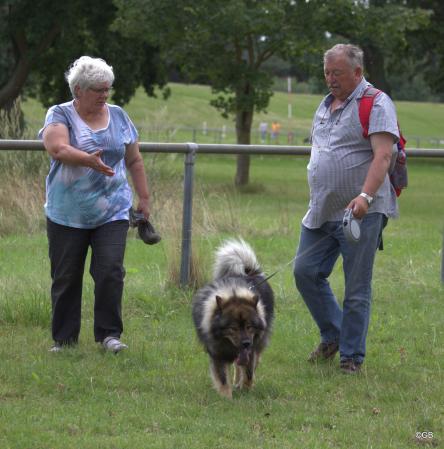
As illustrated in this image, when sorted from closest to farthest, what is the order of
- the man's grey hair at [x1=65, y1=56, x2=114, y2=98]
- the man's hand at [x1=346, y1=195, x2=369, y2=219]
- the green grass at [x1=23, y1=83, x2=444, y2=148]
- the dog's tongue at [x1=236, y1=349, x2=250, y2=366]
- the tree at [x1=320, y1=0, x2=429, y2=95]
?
the dog's tongue at [x1=236, y1=349, x2=250, y2=366] < the man's hand at [x1=346, y1=195, x2=369, y2=219] < the man's grey hair at [x1=65, y1=56, x2=114, y2=98] < the tree at [x1=320, y1=0, x2=429, y2=95] < the green grass at [x1=23, y1=83, x2=444, y2=148]

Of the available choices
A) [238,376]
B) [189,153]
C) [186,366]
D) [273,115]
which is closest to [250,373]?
[238,376]

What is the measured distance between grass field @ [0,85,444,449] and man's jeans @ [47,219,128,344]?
20cm

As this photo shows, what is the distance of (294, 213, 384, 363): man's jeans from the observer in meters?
6.69

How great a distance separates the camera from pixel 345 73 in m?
6.45

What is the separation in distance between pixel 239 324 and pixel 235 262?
1.04 metres

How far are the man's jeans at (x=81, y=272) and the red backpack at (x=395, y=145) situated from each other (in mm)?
1889

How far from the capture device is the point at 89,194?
6.88 metres

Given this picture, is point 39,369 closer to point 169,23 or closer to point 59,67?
point 169,23

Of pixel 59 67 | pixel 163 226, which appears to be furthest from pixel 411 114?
pixel 163 226

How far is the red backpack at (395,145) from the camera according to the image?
6.45 m

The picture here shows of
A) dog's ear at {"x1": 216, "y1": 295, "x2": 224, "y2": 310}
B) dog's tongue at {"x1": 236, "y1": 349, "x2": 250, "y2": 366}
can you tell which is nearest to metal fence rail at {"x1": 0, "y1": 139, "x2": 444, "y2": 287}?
dog's ear at {"x1": 216, "y1": 295, "x2": 224, "y2": 310}

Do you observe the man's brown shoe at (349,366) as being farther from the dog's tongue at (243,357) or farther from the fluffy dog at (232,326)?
the dog's tongue at (243,357)

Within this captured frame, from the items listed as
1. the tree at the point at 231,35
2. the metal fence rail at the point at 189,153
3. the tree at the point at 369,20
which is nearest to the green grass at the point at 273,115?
the tree at the point at 231,35

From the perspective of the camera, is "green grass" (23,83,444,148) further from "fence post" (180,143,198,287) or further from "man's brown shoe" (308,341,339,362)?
"man's brown shoe" (308,341,339,362)
